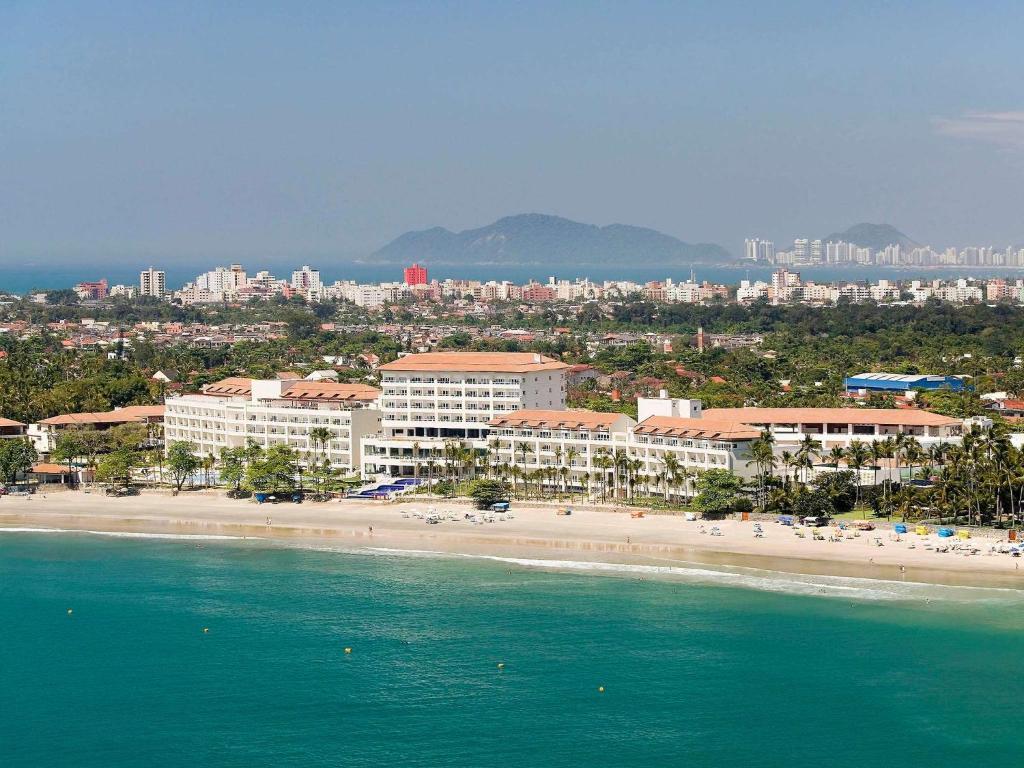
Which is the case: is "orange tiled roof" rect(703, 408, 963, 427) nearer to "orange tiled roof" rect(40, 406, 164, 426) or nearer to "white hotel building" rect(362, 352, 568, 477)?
"white hotel building" rect(362, 352, 568, 477)

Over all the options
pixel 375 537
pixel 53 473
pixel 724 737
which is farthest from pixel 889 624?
pixel 53 473

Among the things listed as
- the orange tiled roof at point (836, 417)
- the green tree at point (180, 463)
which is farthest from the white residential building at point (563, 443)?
the green tree at point (180, 463)

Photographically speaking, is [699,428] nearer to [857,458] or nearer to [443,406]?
[857,458]

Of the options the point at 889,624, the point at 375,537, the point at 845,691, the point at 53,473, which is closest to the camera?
the point at 845,691

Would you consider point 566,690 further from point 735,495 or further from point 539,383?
point 539,383

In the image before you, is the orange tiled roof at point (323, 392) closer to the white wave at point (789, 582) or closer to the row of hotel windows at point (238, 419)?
the row of hotel windows at point (238, 419)

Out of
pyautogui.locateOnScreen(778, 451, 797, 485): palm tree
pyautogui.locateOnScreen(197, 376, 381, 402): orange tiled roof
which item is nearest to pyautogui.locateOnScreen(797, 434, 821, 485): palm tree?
pyautogui.locateOnScreen(778, 451, 797, 485): palm tree

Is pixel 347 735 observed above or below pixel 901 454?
below
